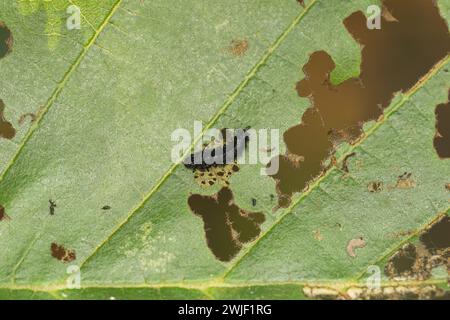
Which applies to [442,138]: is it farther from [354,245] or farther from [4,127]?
[4,127]

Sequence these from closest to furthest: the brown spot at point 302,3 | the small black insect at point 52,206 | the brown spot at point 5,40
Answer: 1. the brown spot at point 302,3
2. the brown spot at point 5,40
3. the small black insect at point 52,206

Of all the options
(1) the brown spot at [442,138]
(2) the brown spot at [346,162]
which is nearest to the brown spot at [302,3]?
(2) the brown spot at [346,162]

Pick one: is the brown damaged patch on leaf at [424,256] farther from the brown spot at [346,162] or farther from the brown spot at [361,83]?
the brown spot at [361,83]

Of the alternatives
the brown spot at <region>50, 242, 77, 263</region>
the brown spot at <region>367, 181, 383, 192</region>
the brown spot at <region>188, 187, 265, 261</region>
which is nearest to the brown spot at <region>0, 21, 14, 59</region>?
the brown spot at <region>50, 242, 77, 263</region>

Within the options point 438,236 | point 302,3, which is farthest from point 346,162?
point 302,3
